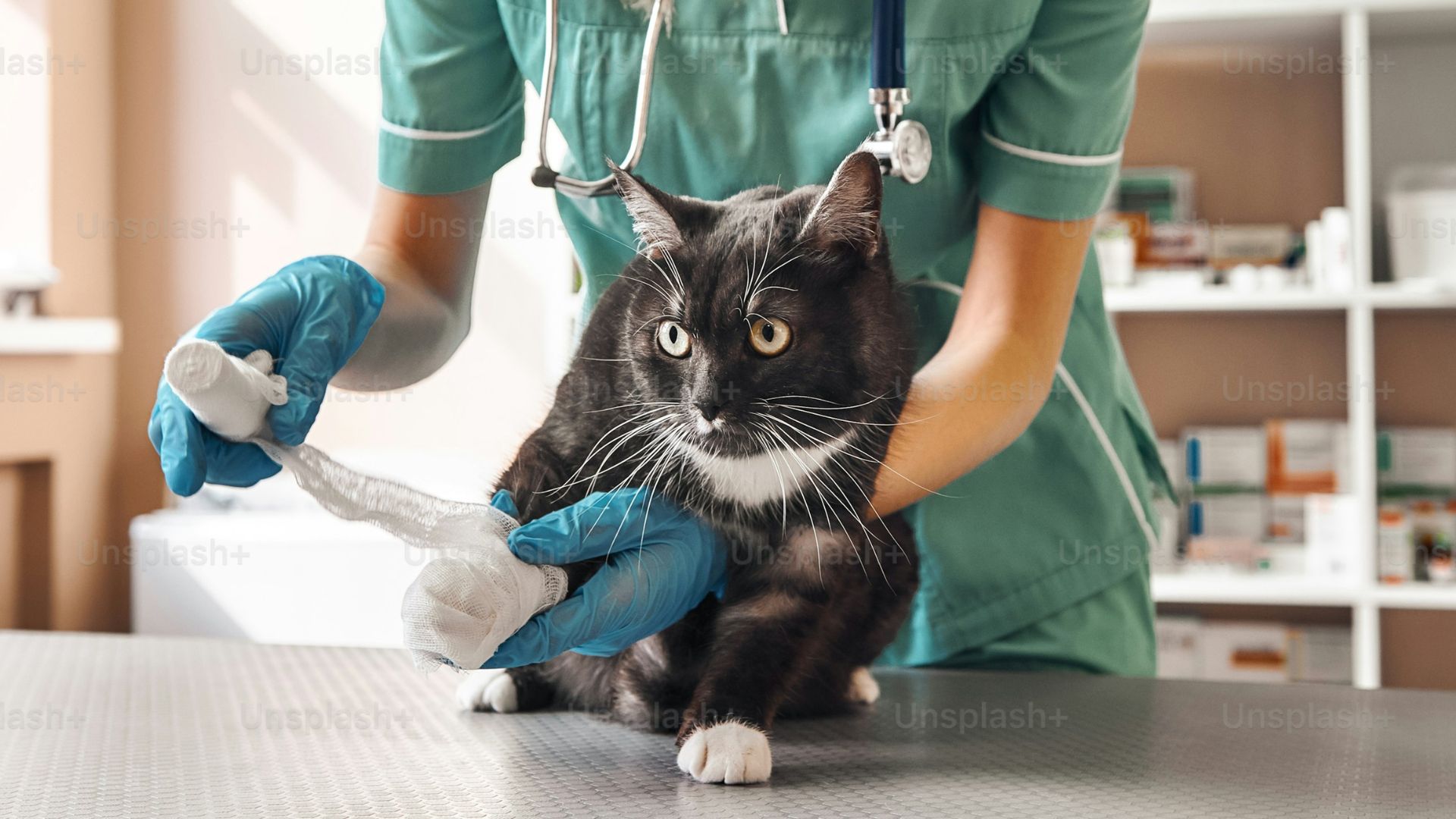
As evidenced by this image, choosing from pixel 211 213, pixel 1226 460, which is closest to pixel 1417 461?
pixel 1226 460

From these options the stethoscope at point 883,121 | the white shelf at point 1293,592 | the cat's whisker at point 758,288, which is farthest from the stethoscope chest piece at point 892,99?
the white shelf at point 1293,592

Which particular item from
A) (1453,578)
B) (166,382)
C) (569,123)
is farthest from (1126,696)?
(1453,578)

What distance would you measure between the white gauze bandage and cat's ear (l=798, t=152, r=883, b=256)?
0.83 ft

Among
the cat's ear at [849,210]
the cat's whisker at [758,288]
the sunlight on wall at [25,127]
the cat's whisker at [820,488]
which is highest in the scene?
the sunlight on wall at [25,127]

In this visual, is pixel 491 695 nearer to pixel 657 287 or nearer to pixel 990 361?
pixel 657 287

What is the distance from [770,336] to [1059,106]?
1.32 ft

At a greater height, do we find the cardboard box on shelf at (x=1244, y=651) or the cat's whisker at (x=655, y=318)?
the cat's whisker at (x=655, y=318)

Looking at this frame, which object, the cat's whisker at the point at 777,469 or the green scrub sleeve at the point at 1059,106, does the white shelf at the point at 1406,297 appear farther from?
the cat's whisker at the point at 777,469

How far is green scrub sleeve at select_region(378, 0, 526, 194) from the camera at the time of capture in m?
0.94

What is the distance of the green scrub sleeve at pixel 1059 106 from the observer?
94cm

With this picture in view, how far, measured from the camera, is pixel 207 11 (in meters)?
2.63

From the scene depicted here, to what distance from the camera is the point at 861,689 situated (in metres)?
0.89

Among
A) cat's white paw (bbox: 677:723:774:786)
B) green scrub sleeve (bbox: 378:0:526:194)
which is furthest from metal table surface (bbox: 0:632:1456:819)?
green scrub sleeve (bbox: 378:0:526:194)

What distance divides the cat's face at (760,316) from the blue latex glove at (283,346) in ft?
0.64
